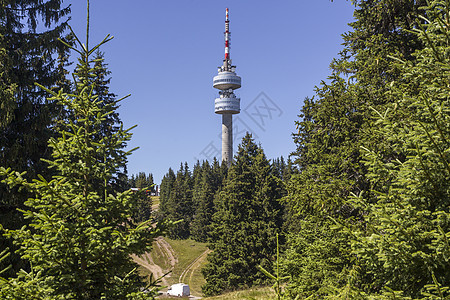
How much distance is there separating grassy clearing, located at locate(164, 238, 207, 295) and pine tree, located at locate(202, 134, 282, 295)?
2426 centimetres

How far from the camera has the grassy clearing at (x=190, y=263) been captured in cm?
6385

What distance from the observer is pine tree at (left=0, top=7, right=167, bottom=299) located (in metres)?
6.36

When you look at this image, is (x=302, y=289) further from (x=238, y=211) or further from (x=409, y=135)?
(x=238, y=211)

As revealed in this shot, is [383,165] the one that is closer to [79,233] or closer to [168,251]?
[79,233]

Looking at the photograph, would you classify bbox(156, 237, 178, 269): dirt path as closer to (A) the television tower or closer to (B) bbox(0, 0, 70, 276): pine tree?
(A) the television tower

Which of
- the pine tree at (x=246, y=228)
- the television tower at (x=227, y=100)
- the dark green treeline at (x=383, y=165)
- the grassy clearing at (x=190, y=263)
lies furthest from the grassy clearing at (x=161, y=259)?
the dark green treeline at (x=383, y=165)

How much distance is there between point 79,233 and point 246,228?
31.8m

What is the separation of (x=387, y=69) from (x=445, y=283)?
282 inches

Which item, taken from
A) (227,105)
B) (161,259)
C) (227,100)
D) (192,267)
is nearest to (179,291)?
(192,267)

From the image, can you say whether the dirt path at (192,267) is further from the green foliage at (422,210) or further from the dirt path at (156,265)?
the green foliage at (422,210)

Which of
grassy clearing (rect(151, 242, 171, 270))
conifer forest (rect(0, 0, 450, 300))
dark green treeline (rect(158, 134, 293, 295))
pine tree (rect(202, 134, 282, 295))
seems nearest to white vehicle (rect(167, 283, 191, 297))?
dark green treeline (rect(158, 134, 293, 295))

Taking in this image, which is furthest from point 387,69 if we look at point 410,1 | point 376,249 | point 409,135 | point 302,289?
point 302,289

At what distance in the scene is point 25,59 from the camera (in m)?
16.3

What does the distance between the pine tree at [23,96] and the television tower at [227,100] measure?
113m
